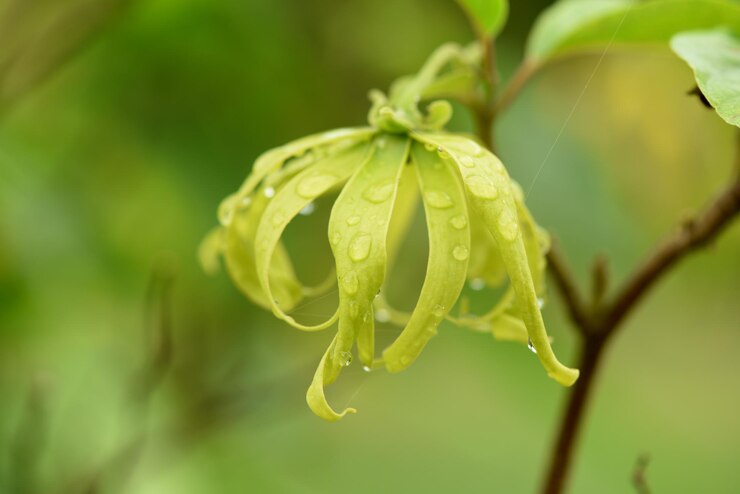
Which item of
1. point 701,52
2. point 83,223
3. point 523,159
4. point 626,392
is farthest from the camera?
point 626,392

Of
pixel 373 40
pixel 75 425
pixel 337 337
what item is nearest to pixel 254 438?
pixel 75 425

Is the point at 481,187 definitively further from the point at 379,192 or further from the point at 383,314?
the point at 383,314

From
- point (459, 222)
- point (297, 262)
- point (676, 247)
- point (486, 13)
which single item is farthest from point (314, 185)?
point (297, 262)

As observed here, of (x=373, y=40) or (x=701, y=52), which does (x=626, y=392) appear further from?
(x=701, y=52)

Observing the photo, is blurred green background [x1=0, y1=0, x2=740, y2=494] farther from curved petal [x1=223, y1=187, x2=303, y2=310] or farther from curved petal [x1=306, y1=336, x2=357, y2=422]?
curved petal [x1=306, y1=336, x2=357, y2=422]

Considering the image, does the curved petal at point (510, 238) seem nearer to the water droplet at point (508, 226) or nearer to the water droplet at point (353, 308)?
the water droplet at point (508, 226)
